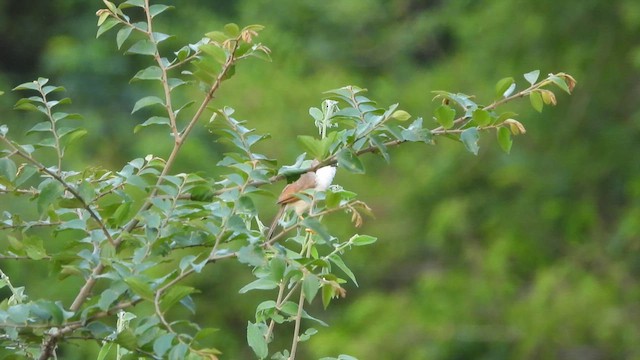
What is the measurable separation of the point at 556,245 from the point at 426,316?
884 mm

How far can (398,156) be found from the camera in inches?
287

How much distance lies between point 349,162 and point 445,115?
15 cm

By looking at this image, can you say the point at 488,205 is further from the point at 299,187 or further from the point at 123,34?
the point at 123,34

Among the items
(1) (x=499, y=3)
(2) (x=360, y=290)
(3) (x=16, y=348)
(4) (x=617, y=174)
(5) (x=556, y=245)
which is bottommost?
(2) (x=360, y=290)

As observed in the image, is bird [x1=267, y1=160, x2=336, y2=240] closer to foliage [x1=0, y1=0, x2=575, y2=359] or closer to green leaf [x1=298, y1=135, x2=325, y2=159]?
foliage [x1=0, y1=0, x2=575, y2=359]

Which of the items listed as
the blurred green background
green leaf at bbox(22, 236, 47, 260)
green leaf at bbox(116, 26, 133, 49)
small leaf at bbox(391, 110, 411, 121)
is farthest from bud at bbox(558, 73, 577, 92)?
the blurred green background

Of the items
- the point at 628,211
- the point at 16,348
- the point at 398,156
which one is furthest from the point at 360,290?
the point at 16,348

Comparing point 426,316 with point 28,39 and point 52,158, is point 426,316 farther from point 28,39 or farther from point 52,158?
point 28,39

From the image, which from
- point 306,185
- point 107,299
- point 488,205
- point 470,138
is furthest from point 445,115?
point 488,205

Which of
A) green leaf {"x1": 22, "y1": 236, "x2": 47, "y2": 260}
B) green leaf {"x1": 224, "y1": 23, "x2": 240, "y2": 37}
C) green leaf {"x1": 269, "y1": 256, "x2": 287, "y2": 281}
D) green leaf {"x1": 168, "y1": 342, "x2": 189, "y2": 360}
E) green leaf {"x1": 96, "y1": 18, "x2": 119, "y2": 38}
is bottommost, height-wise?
green leaf {"x1": 168, "y1": 342, "x2": 189, "y2": 360}

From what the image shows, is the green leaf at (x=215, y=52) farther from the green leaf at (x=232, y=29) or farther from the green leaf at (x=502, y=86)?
the green leaf at (x=502, y=86)

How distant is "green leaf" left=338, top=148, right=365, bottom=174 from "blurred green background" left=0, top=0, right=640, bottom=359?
455cm

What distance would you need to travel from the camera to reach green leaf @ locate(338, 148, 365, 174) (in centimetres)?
139

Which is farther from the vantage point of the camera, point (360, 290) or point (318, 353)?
point (360, 290)
